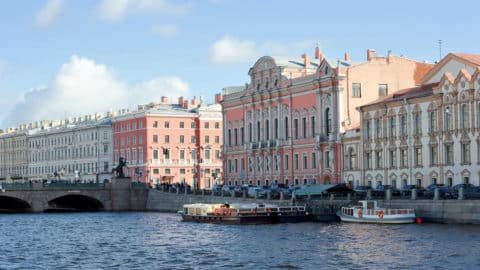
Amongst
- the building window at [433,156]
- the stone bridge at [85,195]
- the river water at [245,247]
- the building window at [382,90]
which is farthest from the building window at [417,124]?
the stone bridge at [85,195]

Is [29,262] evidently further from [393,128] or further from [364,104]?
[364,104]

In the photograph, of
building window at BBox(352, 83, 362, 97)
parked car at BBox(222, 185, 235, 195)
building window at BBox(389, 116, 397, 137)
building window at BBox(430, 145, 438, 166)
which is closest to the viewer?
building window at BBox(430, 145, 438, 166)

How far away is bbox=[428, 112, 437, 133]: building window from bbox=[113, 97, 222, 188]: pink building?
4864cm

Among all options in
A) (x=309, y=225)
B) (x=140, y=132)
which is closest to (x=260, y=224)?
(x=309, y=225)

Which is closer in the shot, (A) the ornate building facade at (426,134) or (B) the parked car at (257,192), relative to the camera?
(A) the ornate building facade at (426,134)

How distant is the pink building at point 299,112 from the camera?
285ft

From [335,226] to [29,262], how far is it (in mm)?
22822

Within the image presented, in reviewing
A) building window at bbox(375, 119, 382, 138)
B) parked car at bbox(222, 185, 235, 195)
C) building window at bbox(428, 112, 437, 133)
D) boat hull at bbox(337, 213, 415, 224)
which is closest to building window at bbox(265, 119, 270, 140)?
parked car at bbox(222, 185, 235, 195)

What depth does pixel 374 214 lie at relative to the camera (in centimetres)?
6303

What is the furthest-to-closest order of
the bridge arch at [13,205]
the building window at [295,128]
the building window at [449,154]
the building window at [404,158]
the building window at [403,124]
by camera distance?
1. the bridge arch at [13,205]
2. the building window at [295,128]
3. the building window at [404,158]
4. the building window at [403,124]
5. the building window at [449,154]

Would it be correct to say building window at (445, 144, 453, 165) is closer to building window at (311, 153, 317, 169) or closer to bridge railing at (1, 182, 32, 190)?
building window at (311, 153, 317, 169)

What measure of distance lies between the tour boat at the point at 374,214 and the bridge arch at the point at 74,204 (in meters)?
40.9

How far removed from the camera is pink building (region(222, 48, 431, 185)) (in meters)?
86.9

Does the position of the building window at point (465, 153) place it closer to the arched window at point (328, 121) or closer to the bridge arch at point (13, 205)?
the arched window at point (328, 121)
